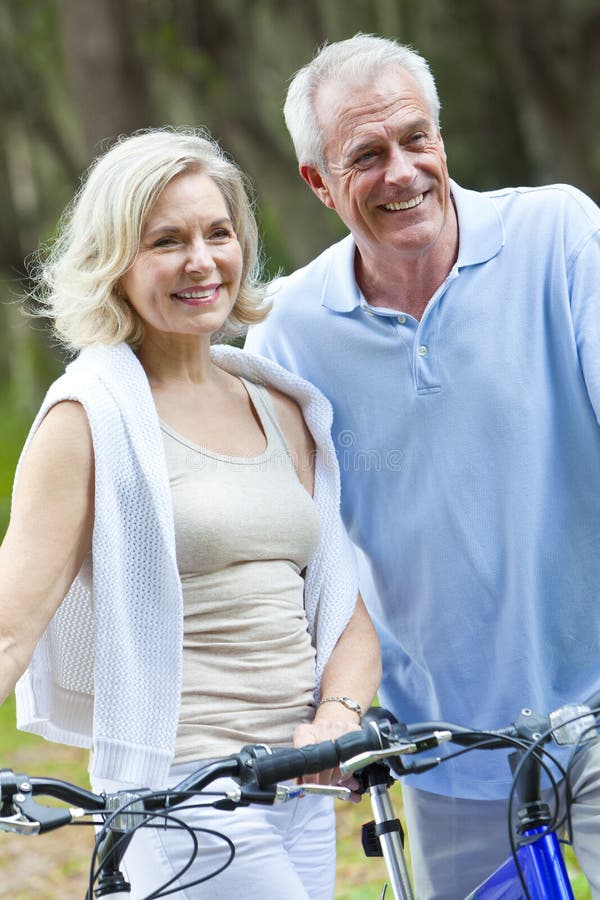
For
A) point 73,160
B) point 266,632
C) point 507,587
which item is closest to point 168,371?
point 266,632

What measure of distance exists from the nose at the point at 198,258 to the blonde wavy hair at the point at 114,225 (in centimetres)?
12

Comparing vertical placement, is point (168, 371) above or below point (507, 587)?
above

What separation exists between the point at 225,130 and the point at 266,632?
10201mm

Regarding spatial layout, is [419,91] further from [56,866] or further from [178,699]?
[56,866]

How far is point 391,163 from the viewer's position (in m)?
3.23

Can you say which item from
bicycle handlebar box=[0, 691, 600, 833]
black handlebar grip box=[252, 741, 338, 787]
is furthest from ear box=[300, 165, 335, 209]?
black handlebar grip box=[252, 741, 338, 787]

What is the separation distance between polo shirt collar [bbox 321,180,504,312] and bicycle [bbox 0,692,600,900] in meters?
1.11

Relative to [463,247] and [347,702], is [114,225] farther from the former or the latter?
[347,702]

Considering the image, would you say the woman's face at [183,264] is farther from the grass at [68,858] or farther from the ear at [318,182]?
the grass at [68,858]

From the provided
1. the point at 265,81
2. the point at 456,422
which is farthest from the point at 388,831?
the point at 265,81

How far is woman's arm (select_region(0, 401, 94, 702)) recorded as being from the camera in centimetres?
252

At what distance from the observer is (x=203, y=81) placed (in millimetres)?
11445

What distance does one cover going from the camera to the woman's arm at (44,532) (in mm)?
2521

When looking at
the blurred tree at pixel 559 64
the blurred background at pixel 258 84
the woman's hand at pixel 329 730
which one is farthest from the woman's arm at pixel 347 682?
the blurred tree at pixel 559 64
